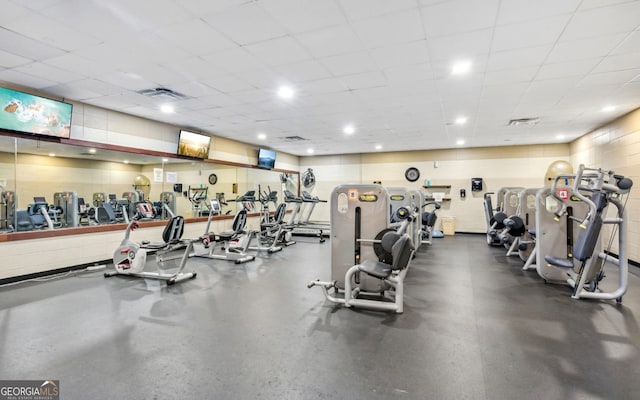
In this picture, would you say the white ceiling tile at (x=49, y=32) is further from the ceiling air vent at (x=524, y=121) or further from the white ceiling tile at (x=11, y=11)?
the ceiling air vent at (x=524, y=121)

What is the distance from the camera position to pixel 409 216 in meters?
3.53

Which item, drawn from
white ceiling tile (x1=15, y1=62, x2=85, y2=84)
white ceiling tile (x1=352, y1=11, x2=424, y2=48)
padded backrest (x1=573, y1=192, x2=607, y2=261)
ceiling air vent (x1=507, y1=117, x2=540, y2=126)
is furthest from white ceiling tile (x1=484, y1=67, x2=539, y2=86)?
white ceiling tile (x1=15, y1=62, x2=85, y2=84)

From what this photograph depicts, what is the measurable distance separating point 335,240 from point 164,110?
436 centimetres

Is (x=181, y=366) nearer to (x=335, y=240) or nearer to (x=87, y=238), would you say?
(x=335, y=240)

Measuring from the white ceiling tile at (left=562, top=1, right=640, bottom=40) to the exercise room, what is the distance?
0.07 ft

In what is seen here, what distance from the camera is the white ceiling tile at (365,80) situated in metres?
4.19

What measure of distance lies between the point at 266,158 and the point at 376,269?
296 inches

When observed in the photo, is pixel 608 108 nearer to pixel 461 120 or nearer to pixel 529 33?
pixel 461 120

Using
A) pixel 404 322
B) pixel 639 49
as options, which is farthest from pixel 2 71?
pixel 639 49

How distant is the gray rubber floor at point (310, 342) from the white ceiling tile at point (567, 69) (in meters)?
2.88

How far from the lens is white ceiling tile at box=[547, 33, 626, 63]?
313 centimetres

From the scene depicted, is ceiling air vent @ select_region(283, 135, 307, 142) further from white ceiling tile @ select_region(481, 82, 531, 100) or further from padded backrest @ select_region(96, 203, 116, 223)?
white ceiling tile @ select_region(481, 82, 531, 100)

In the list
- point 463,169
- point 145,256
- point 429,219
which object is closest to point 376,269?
point 145,256

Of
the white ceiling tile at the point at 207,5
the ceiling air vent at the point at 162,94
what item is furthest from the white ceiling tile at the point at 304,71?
the ceiling air vent at the point at 162,94
